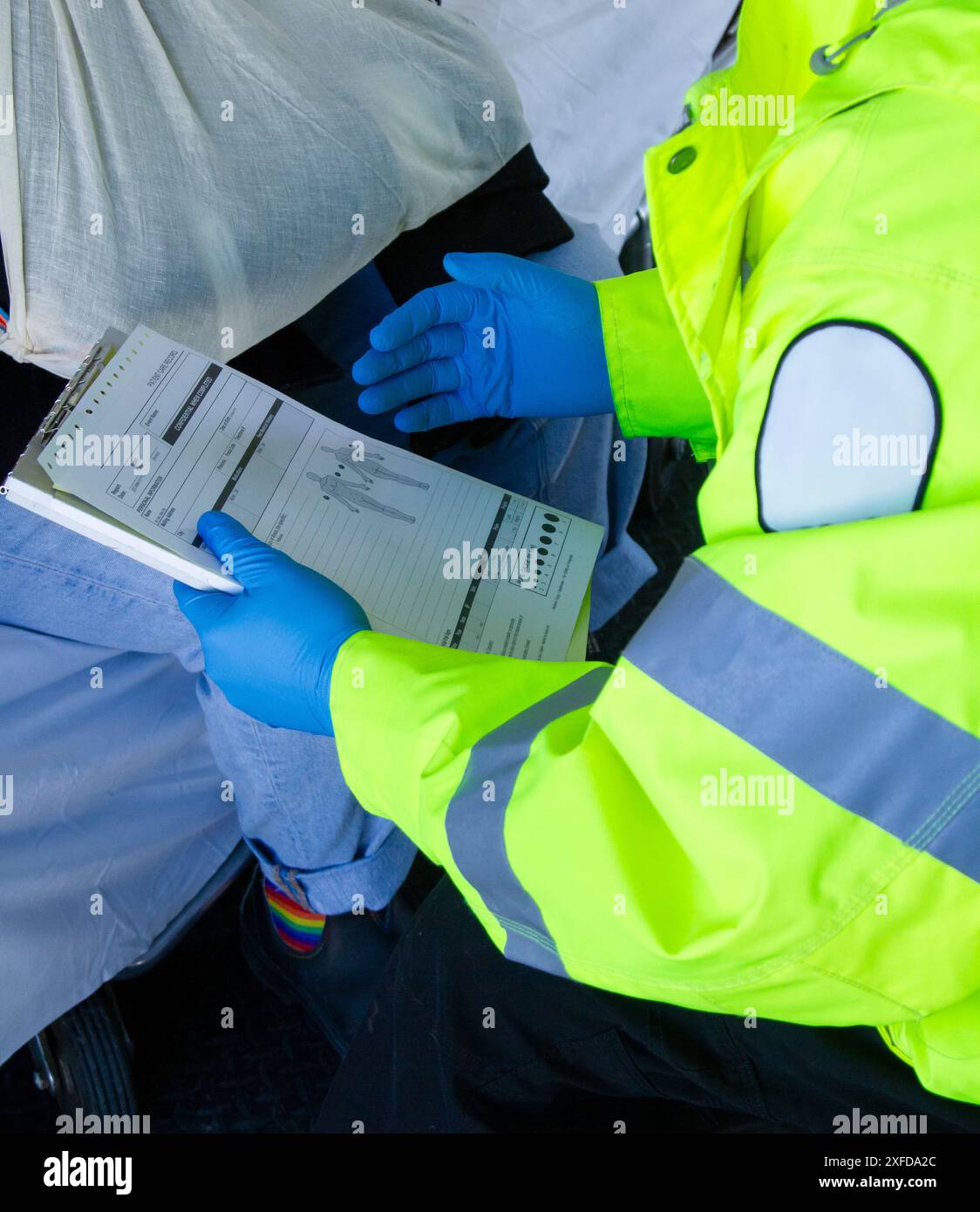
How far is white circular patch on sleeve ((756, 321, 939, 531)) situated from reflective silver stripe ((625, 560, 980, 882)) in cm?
6

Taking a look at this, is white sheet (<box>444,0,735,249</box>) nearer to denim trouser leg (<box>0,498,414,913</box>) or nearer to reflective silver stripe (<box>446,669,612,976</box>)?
denim trouser leg (<box>0,498,414,913</box>)

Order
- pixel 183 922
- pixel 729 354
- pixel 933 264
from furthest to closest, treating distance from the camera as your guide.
Result: pixel 183 922, pixel 729 354, pixel 933 264

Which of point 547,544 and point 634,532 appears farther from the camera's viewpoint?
point 634,532

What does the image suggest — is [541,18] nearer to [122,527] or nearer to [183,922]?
[122,527]

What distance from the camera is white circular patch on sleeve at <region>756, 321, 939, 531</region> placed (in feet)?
1.26

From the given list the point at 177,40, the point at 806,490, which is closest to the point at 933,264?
the point at 806,490

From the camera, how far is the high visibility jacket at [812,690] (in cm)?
38

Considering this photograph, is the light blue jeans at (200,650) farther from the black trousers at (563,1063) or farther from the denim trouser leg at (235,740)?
the black trousers at (563,1063)

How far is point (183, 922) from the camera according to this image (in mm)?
933

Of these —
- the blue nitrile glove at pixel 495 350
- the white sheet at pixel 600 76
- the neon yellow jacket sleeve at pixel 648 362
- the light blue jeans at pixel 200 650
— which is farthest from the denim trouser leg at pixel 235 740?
the white sheet at pixel 600 76

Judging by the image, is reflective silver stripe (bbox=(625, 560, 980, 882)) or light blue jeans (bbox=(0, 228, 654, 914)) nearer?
→ reflective silver stripe (bbox=(625, 560, 980, 882))

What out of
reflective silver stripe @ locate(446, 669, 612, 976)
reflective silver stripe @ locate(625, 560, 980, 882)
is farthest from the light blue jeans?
reflective silver stripe @ locate(625, 560, 980, 882)

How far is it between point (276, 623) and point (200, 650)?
0.22 m

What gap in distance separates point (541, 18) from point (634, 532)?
70cm
